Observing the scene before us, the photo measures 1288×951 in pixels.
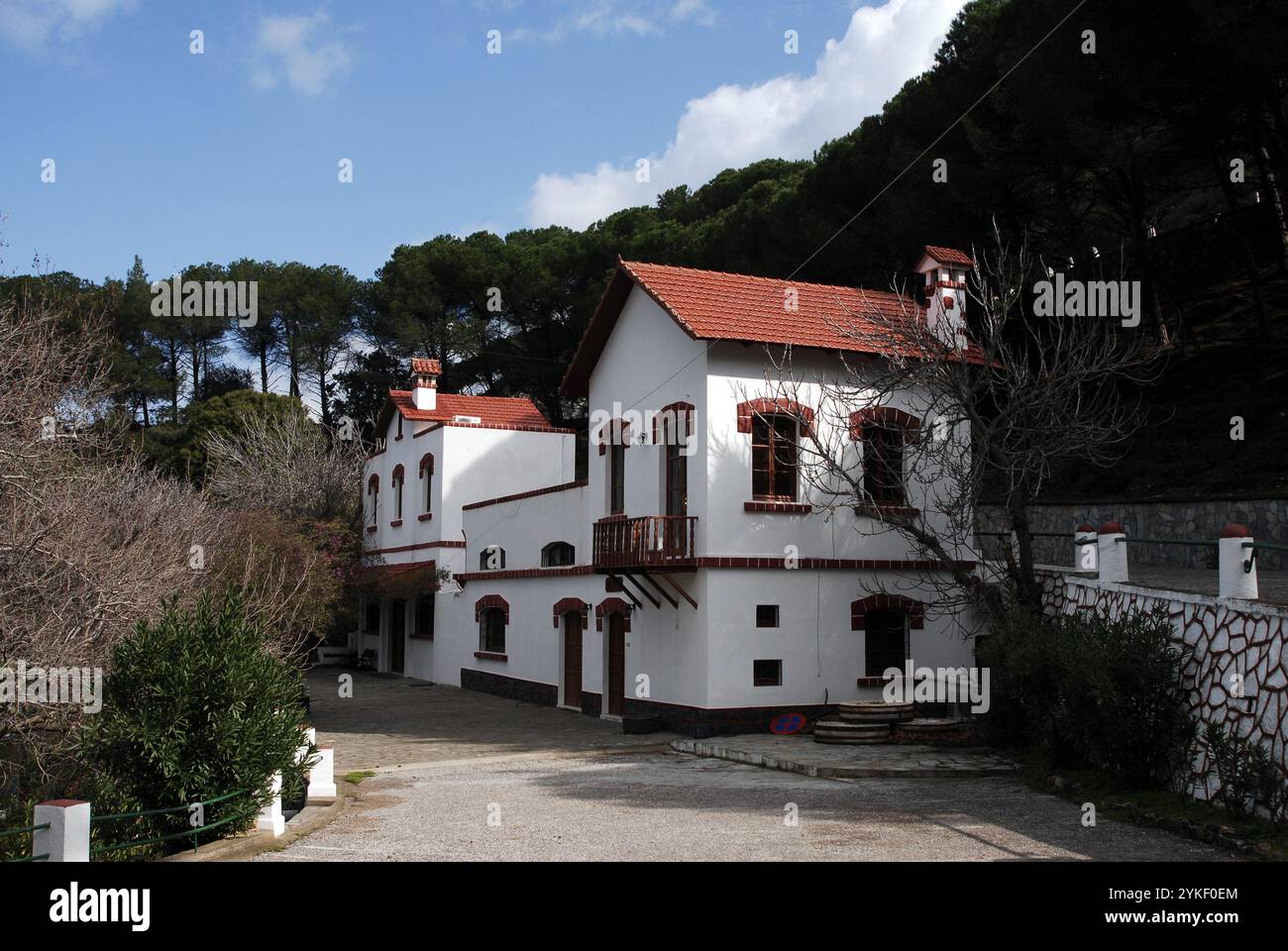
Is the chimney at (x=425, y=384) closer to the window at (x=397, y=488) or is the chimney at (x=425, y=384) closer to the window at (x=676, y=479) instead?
the window at (x=397, y=488)

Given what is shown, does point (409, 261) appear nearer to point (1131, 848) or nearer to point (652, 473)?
point (652, 473)

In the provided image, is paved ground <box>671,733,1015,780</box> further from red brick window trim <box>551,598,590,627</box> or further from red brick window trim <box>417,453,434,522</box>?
red brick window trim <box>417,453,434,522</box>

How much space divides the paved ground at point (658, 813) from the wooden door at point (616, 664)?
2.67 metres

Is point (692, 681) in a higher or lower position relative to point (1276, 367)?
lower

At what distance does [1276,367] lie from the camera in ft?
76.4

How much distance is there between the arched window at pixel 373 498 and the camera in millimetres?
35938

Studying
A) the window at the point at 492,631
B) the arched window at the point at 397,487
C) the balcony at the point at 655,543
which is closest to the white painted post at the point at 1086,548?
the balcony at the point at 655,543

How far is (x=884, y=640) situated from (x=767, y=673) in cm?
242

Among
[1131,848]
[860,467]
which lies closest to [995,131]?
[860,467]

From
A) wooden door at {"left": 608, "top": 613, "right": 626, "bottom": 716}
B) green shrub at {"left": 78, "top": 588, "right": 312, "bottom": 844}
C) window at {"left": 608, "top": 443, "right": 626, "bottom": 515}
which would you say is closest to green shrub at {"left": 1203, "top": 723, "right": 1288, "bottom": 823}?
green shrub at {"left": 78, "top": 588, "right": 312, "bottom": 844}

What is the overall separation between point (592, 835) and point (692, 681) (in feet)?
26.0

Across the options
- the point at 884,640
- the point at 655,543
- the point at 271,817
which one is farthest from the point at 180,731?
the point at 884,640

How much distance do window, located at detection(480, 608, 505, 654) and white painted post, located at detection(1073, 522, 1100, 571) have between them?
14769 mm

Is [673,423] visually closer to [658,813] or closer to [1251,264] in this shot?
[658,813]
